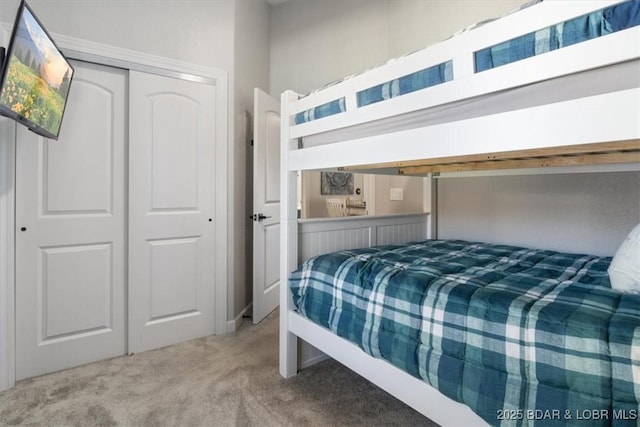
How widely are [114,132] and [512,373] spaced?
7.94 ft

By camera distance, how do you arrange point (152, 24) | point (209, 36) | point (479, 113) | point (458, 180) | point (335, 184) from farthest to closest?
point (335, 184), point (458, 180), point (209, 36), point (152, 24), point (479, 113)

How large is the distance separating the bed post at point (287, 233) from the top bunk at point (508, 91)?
399 millimetres

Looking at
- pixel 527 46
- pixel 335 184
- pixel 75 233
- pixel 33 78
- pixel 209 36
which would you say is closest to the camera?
pixel 527 46

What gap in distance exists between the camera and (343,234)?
2033mm

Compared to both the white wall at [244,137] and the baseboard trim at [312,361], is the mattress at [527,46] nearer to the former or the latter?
the baseboard trim at [312,361]

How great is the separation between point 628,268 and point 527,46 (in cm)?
74

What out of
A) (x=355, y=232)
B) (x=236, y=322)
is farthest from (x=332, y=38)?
(x=236, y=322)

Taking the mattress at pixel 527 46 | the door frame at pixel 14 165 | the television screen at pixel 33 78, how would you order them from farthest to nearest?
the door frame at pixel 14 165 < the television screen at pixel 33 78 < the mattress at pixel 527 46

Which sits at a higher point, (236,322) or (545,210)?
(545,210)

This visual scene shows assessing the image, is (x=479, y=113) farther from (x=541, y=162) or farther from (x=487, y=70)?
(x=541, y=162)

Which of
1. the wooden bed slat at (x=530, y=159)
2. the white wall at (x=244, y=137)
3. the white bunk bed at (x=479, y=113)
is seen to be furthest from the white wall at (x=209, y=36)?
the wooden bed slat at (x=530, y=159)

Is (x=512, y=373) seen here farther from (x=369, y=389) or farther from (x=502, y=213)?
(x=502, y=213)

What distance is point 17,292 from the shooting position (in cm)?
183

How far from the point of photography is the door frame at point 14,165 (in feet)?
5.79
